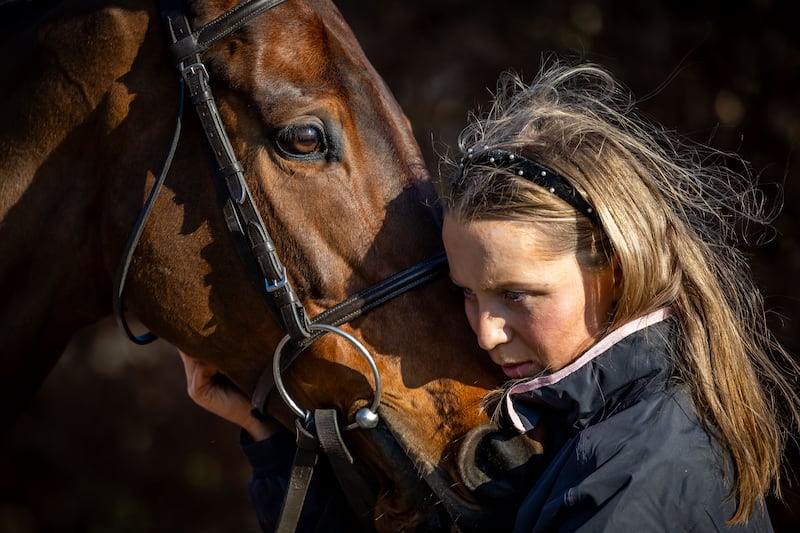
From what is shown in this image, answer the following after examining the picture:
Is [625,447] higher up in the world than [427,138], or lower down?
higher up

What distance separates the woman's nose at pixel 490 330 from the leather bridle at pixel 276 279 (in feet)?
0.60

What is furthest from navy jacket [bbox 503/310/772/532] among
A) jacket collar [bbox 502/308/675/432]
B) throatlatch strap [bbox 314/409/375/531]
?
throatlatch strap [bbox 314/409/375/531]

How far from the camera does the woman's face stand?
1.43 metres

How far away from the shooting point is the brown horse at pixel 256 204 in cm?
158

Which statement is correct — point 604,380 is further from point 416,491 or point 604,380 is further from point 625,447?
point 416,491

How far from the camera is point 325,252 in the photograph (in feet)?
5.27

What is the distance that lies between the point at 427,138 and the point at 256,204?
2.44 metres

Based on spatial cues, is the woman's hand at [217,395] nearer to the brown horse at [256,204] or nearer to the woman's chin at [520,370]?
the brown horse at [256,204]

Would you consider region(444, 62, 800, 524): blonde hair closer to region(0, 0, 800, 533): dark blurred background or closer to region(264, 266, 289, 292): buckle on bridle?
region(264, 266, 289, 292): buckle on bridle

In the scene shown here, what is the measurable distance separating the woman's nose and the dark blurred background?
233 centimetres

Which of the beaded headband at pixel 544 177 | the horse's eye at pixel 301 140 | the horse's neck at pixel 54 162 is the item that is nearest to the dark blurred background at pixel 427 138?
the horse's neck at pixel 54 162

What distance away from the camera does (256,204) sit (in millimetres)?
1625

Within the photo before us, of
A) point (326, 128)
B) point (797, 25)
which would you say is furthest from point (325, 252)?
point (797, 25)

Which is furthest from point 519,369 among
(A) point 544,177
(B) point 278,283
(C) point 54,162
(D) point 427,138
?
(D) point 427,138
